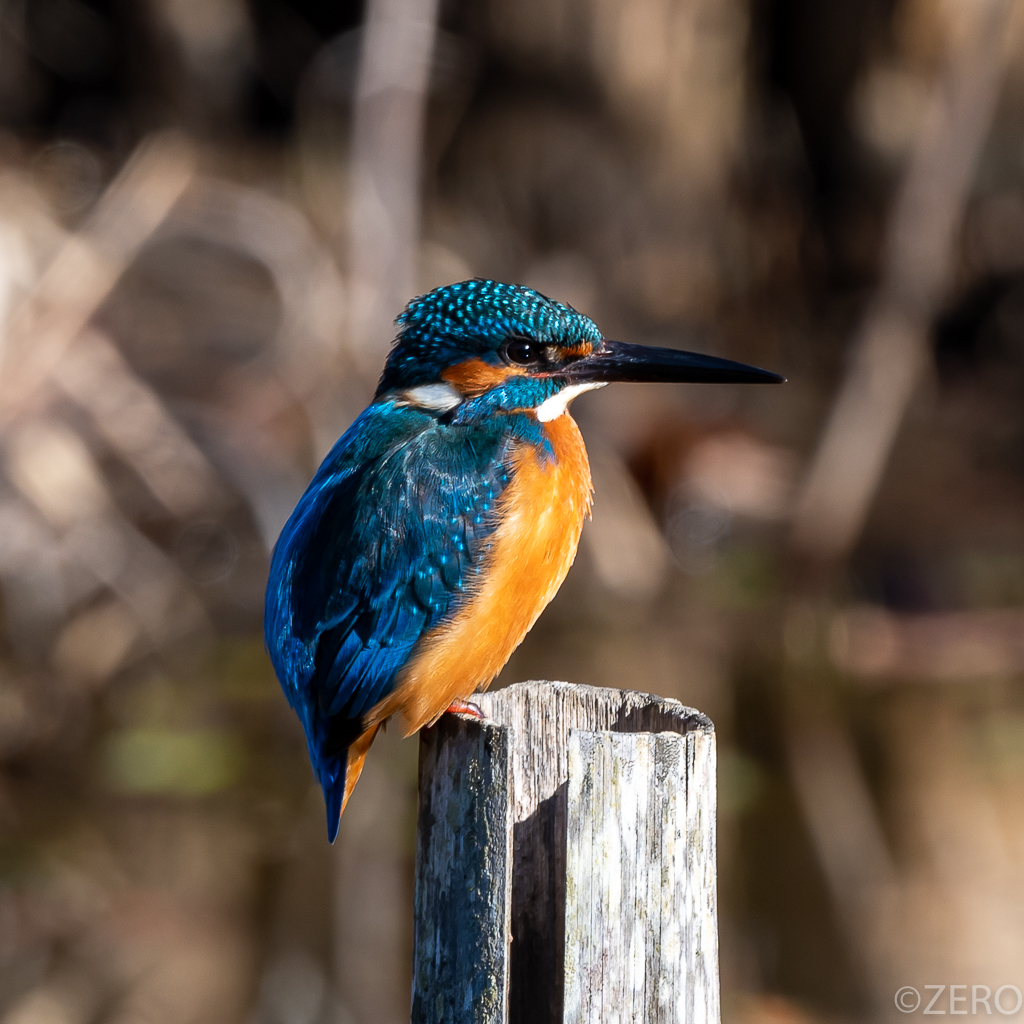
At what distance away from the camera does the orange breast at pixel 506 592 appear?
2.42m

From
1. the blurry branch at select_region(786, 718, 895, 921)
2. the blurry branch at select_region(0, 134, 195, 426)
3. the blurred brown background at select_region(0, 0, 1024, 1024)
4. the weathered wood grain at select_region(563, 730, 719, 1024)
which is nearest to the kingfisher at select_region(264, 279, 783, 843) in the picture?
the weathered wood grain at select_region(563, 730, 719, 1024)

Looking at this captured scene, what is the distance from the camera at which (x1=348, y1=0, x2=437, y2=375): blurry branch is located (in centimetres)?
585

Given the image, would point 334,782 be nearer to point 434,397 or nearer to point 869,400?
point 434,397

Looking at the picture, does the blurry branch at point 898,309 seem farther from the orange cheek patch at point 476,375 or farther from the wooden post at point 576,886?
the wooden post at point 576,886

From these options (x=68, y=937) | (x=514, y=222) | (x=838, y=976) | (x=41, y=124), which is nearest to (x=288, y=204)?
(x=514, y=222)

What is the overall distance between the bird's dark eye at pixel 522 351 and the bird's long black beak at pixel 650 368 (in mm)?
66

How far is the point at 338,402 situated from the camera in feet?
19.8

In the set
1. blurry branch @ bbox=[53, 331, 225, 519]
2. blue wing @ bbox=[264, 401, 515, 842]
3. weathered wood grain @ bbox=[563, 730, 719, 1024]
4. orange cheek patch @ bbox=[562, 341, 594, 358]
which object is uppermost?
blurry branch @ bbox=[53, 331, 225, 519]

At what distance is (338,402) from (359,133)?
117 cm

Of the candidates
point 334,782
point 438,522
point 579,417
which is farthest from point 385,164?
point 334,782

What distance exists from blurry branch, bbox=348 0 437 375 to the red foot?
3.88 meters

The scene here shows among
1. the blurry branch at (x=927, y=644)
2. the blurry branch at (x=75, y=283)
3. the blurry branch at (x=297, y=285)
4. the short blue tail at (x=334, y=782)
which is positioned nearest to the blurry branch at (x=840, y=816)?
the blurry branch at (x=927, y=644)

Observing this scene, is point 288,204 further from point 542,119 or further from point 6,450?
point 6,450

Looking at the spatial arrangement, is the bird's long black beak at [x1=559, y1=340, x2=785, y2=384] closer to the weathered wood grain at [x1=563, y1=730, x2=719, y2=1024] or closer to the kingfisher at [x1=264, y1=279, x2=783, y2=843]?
the kingfisher at [x1=264, y1=279, x2=783, y2=843]
